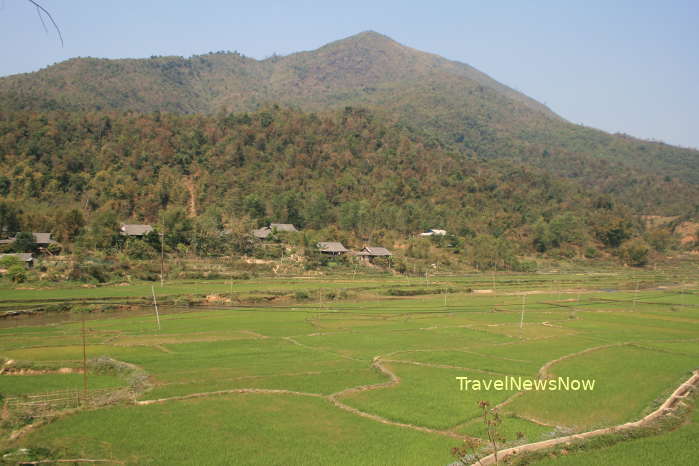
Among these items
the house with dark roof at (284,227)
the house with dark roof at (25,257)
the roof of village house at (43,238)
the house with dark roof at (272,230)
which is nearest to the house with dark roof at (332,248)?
the house with dark roof at (272,230)

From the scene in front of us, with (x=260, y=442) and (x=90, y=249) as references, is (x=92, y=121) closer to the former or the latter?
(x=90, y=249)

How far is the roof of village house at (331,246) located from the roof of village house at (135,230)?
21.9 m

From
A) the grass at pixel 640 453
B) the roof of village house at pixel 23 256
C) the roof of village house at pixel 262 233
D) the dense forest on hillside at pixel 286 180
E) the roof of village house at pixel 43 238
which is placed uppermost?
the dense forest on hillside at pixel 286 180

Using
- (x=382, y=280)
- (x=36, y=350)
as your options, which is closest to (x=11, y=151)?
(x=382, y=280)

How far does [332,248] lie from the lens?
243 feet

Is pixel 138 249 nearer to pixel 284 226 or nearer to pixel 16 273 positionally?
pixel 16 273

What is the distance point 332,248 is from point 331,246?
0.58 m

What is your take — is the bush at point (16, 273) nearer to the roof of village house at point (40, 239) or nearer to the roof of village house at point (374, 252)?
the roof of village house at point (40, 239)

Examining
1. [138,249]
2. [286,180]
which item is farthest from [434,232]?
[138,249]

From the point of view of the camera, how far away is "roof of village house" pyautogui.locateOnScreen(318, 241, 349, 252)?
241ft

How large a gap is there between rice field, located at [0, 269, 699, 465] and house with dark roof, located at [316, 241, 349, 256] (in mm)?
27871

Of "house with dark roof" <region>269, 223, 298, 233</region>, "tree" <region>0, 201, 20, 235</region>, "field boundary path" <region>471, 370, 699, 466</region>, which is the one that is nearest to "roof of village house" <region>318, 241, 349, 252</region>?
"house with dark roof" <region>269, 223, 298, 233</region>

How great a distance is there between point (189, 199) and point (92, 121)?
28.4 m

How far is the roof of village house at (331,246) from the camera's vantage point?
73375 millimetres
